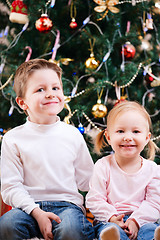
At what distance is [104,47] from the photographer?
1.91 metres

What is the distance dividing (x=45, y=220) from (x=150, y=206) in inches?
15.0

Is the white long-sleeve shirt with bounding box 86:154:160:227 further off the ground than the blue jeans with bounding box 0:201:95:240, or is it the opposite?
the white long-sleeve shirt with bounding box 86:154:160:227

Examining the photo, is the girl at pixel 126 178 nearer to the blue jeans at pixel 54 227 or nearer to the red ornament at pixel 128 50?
the blue jeans at pixel 54 227

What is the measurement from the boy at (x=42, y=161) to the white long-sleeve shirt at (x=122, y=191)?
82mm

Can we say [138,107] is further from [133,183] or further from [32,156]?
[32,156]

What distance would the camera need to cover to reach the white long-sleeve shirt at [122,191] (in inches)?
47.1

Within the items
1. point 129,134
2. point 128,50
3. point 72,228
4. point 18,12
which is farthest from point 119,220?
point 18,12

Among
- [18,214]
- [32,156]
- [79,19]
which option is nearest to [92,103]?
[79,19]

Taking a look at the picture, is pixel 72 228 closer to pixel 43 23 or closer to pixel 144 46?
pixel 43 23

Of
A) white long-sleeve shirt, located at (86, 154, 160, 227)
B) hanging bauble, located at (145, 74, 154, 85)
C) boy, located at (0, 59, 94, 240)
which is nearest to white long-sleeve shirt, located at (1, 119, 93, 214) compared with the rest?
boy, located at (0, 59, 94, 240)

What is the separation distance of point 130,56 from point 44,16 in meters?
0.54

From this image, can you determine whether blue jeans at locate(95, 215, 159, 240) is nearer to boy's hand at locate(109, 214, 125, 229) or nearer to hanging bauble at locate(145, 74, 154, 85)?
boy's hand at locate(109, 214, 125, 229)

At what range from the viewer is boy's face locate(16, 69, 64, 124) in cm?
128

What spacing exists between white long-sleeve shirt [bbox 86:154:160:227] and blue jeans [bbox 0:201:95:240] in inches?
3.4
